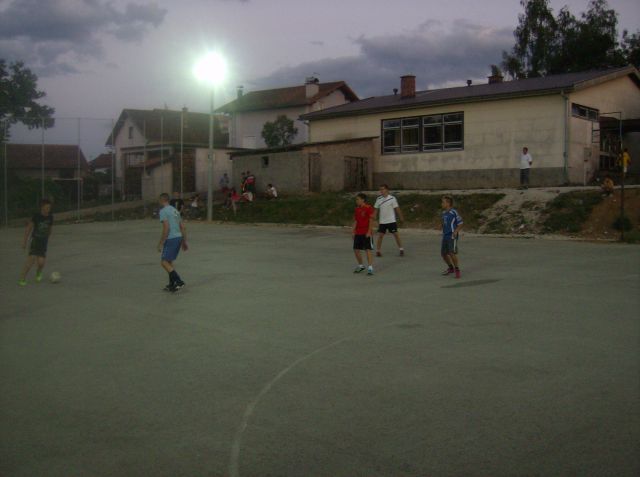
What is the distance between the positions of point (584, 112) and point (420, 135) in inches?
313

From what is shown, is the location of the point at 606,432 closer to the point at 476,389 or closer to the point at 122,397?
the point at 476,389

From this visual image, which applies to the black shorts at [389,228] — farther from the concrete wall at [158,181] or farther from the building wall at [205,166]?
the building wall at [205,166]

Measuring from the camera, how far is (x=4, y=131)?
34.2 meters

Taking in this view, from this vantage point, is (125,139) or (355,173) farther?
(125,139)

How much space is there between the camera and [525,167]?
28.4 m

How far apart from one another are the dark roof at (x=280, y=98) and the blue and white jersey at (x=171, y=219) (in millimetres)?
43189

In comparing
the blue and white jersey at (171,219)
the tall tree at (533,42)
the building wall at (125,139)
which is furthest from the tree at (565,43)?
the blue and white jersey at (171,219)

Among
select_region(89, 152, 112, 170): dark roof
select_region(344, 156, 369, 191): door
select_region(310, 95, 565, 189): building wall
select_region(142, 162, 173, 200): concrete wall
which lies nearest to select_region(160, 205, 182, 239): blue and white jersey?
select_region(310, 95, 565, 189): building wall

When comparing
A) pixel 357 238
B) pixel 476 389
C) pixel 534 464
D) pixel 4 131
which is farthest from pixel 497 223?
pixel 4 131

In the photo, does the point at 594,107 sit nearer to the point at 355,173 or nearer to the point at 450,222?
the point at 355,173

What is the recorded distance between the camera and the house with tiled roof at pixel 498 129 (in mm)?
29562

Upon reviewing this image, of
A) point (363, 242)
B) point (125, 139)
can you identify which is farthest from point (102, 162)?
point (363, 242)

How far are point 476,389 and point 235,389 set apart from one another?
219 centimetres

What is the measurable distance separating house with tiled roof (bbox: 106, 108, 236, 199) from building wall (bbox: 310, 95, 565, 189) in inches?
502
